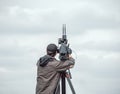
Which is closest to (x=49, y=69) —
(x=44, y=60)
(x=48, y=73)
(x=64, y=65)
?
(x=48, y=73)

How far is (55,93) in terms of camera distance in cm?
2964

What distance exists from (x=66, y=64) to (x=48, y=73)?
0.56 metres

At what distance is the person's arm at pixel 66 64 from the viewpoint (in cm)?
2933

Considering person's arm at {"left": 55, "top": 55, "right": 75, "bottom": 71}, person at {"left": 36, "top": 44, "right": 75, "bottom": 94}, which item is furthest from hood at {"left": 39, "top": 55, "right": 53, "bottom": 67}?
person's arm at {"left": 55, "top": 55, "right": 75, "bottom": 71}

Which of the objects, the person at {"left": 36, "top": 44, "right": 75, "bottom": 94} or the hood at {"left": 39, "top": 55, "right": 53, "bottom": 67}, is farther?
the hood at {"left": 39, "top": 55, "right": 53, "bottom": 67}

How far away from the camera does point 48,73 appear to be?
29.6 meters

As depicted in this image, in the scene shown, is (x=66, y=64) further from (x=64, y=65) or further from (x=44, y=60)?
(x=44, y=60)

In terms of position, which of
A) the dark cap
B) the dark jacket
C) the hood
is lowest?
the dark jacket

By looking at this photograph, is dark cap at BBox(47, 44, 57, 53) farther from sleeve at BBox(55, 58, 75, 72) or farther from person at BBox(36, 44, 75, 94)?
sleeve at BBox(55, 58, 75, 72)

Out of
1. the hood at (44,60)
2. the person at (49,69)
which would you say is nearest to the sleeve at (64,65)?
the person at (49,69)

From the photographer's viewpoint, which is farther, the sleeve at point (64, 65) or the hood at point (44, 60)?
the hood at point (44, 60)

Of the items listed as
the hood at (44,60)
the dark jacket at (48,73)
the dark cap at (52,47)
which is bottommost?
the dark jacket at (48,73)

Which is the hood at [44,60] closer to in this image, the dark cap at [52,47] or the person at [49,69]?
the person at [49,69]

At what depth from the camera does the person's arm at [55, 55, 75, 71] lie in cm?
2933
